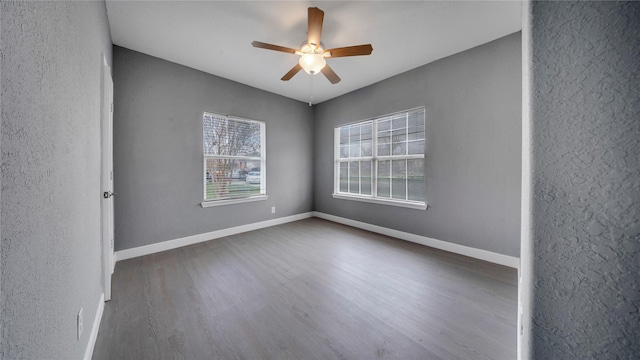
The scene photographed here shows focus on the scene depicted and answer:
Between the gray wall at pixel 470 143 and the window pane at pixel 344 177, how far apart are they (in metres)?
1.06

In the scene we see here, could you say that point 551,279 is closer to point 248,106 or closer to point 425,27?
point 425,27

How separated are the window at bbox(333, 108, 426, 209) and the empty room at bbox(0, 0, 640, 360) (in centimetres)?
3

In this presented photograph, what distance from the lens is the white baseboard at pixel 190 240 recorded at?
2831mm

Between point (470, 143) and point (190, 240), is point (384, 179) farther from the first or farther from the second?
point (190, 240)

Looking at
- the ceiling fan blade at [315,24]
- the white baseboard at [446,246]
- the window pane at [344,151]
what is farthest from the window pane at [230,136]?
the white baseboard at [446,246]

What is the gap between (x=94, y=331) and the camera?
1.51 meters

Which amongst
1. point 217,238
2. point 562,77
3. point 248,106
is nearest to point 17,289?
point 562,77

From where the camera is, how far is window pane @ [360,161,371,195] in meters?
4.16

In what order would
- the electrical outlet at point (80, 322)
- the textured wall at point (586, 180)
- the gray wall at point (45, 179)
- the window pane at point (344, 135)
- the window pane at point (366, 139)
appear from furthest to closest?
the window pane at point (344, 135) → the window pane at point (366, 139) → the electrical outlet at point (80, 322) → the gray wall at point (45, 179) → the textured wall at point (586, 180)

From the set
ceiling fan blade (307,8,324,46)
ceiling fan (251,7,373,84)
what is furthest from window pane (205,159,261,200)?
ceiling fan blade (307,8,324,46)

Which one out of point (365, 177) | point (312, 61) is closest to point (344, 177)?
point (365, 177)

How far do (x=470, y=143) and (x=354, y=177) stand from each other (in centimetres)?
201

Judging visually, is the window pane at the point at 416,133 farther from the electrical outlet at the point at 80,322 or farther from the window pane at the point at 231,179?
the electrical outlet at the point at 80,322

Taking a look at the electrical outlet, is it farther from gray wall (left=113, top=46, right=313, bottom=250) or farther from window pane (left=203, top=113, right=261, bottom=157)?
window pane (left=203, top=113, right=261, bottom=157)
